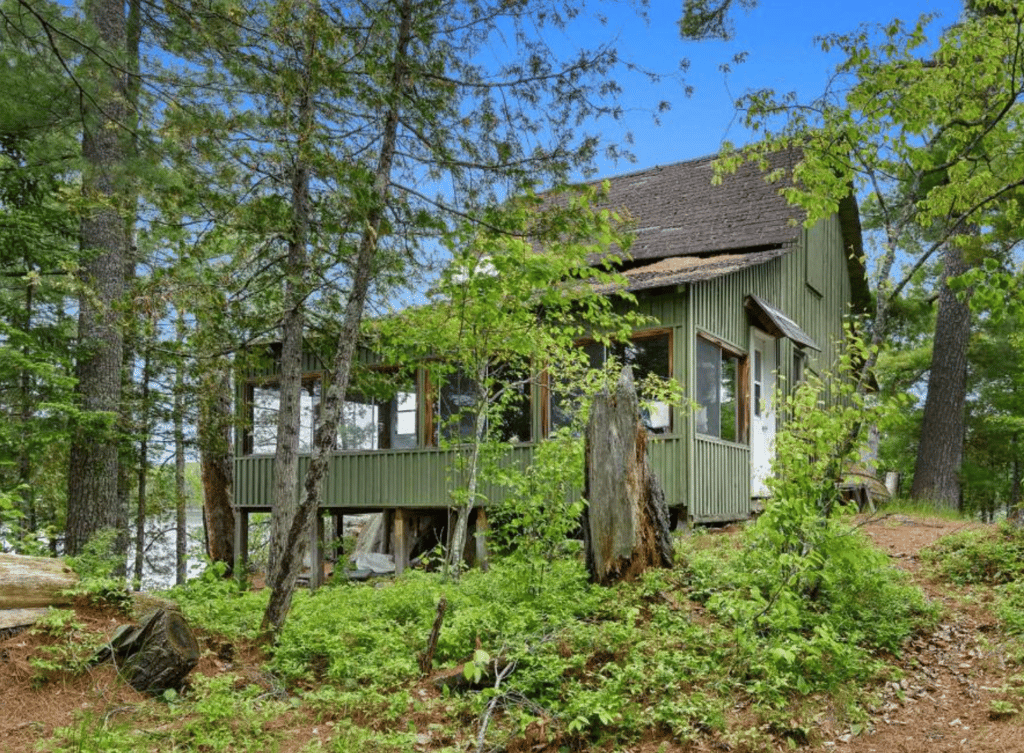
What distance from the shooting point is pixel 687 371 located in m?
11.5

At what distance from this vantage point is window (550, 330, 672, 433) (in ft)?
38.8

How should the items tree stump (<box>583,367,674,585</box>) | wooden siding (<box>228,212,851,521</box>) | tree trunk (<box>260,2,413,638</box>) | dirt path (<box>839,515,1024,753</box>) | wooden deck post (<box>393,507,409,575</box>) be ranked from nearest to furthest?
dirt path (<box>839,515,1024,753</box>), tree trunk (<box>260,2,413,638</box>), tree stump (<box>583,367,674,585</box>), wooden siding (<box>228,212,851,521</box>), wooden deck post (<box>393,507,409,575</box>)

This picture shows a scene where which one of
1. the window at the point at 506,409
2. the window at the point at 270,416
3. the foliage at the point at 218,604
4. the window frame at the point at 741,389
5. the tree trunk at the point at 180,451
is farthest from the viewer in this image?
the window at the point at 270,416

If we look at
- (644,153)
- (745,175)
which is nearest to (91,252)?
(644,153)

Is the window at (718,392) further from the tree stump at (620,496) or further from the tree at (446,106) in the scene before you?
the tree at (446,106)

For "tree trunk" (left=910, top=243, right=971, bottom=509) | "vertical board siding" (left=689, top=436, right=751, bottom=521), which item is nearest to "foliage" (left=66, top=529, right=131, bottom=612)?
"vertical board siding" (left=689, top=436, right=751, bottom=521)

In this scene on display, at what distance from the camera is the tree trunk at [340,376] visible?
20.1 ft

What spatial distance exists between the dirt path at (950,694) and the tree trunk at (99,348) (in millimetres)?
7966

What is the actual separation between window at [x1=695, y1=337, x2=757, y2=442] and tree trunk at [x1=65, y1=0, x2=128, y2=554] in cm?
749

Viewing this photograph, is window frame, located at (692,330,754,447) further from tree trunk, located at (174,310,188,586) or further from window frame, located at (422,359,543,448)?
tree trunk, located at (174,310,188,586)

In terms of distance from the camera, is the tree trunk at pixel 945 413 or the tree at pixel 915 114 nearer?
the tree at pixel 915 114

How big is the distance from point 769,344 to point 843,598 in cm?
874

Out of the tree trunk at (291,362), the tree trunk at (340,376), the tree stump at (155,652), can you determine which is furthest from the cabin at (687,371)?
the tree stump at (155,652)

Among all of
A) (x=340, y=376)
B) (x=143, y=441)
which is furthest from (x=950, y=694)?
(x=143, y=441)
